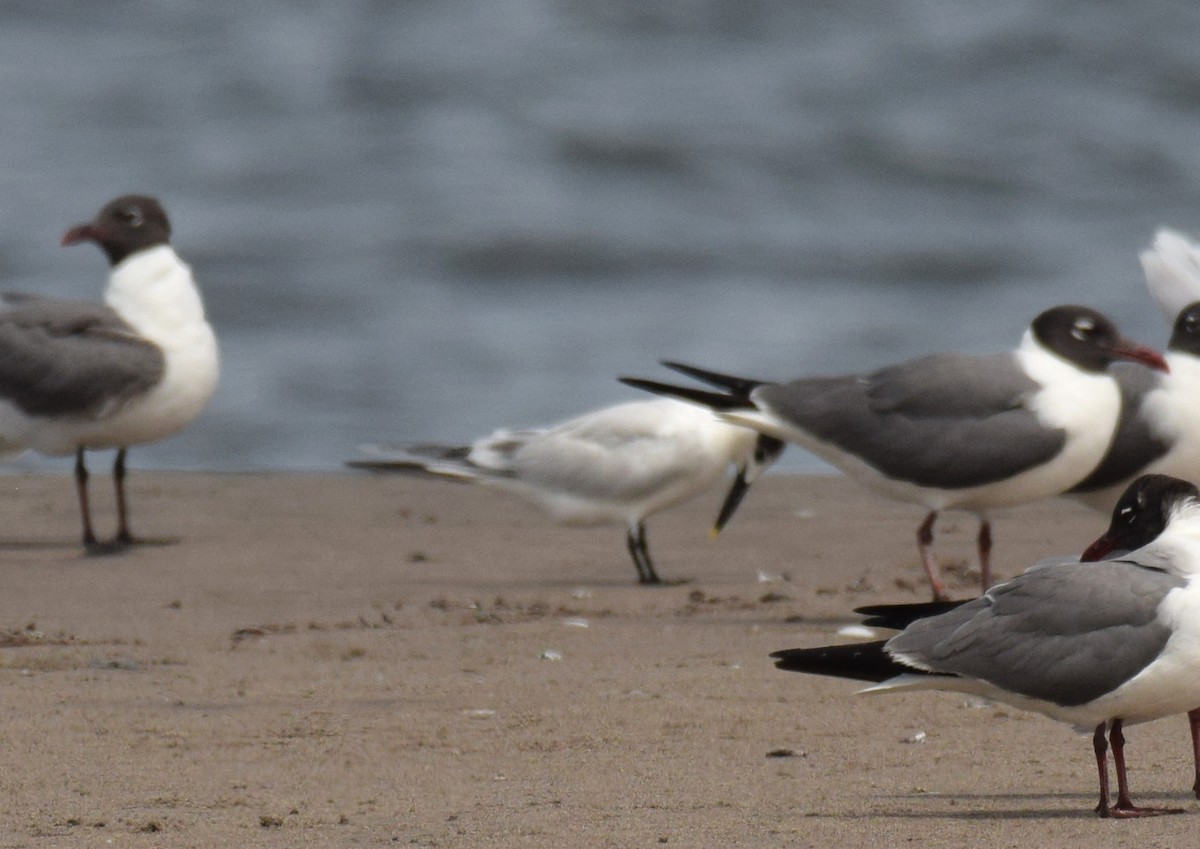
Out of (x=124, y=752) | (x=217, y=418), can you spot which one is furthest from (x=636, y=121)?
(x=124, y=752)

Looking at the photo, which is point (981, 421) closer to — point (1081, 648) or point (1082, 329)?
point (1082, 329)

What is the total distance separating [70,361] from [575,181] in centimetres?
933

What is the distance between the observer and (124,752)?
4836 mm

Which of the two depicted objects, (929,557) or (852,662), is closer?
(852,662)

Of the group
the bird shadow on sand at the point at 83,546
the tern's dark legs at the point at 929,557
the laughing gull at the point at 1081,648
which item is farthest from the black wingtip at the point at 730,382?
the laughing gull at the point at 1081,648

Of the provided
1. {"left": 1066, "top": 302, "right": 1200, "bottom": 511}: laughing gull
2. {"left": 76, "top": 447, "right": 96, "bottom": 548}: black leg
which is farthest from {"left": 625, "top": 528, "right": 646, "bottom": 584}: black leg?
{"left": 76, "top": 447, "right": 96, "bottom": 548}: black leg

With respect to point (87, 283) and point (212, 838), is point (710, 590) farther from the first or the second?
point (87, 283)

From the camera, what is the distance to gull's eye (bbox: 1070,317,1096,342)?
7266mm

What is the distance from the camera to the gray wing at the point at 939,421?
23.0 ft

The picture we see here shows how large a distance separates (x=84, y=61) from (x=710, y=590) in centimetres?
1399

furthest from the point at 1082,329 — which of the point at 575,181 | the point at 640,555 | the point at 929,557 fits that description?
the point at 575,181

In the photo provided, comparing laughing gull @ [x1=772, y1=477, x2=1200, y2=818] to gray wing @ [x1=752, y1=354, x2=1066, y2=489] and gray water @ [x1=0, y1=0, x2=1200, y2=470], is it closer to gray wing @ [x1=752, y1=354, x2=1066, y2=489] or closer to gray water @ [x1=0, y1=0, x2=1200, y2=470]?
gray wing @ [x1=752, y1=354, x2=1066, y2=489]

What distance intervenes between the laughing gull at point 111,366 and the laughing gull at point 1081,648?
14.8ft

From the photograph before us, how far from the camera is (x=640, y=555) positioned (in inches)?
319
